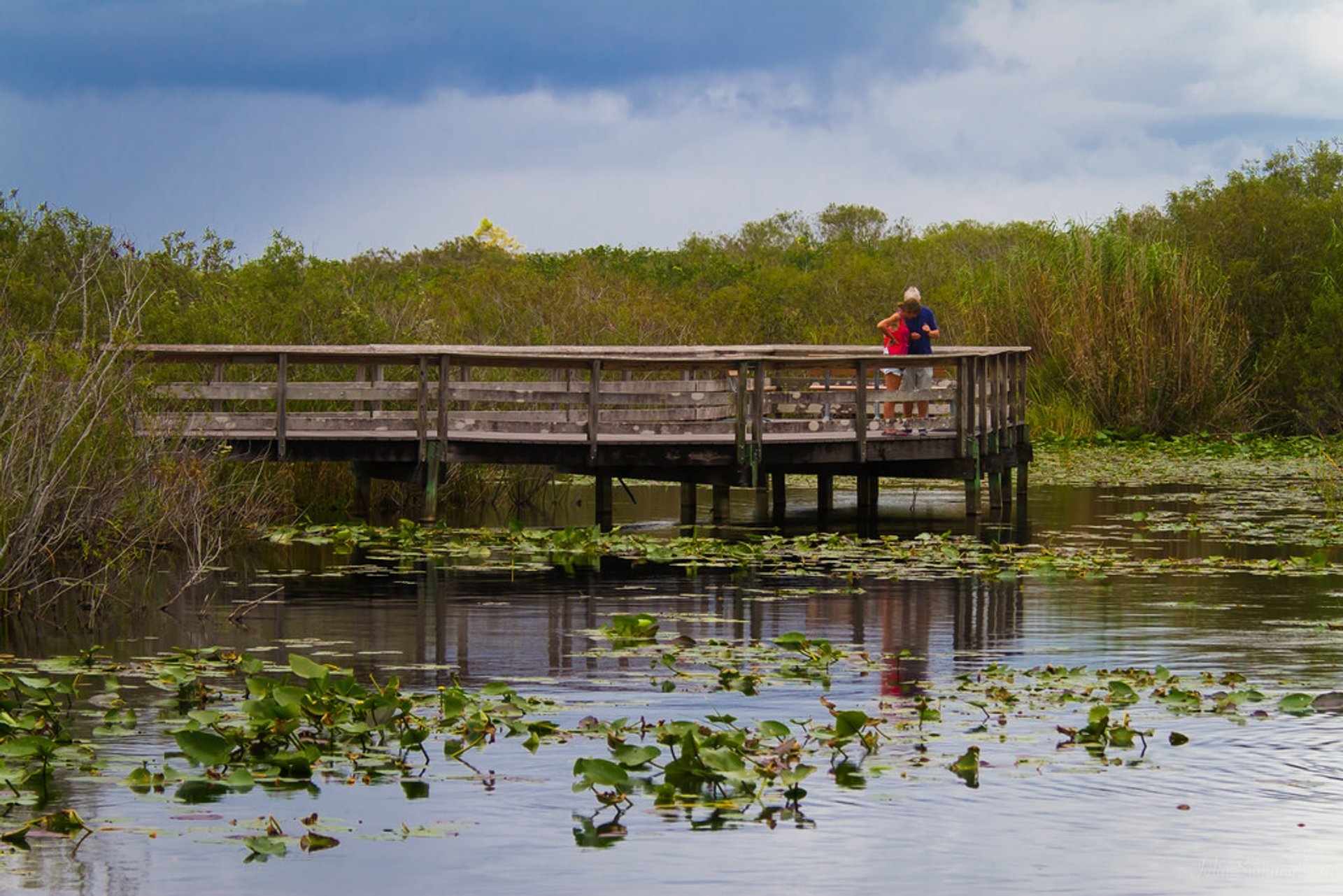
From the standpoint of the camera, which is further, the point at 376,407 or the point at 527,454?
the point at 376,407

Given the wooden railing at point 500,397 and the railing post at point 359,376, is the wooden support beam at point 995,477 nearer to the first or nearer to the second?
the wooden railing at point 500,397

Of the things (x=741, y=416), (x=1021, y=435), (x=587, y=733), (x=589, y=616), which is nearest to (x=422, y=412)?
(x=741, y=416)

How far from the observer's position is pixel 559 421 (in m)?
21.0

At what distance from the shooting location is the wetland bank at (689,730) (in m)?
7.24

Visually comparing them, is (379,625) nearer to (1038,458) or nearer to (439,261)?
(1038,458)

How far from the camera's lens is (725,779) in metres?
8.20

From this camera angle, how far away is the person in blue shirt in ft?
72.4

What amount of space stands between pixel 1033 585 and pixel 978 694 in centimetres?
532

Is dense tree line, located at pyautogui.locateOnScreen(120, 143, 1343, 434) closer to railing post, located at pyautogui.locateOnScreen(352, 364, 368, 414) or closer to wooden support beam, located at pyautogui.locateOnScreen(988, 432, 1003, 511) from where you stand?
railing post, located at pyautogui.locateOnScreen(352, 364, 368, 414)

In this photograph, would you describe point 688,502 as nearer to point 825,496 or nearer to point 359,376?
point 825,496

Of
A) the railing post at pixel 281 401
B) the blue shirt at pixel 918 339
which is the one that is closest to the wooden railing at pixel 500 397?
the railing post at pixel 281 401

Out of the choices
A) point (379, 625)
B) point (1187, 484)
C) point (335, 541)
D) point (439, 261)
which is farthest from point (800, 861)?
point (439, 261)

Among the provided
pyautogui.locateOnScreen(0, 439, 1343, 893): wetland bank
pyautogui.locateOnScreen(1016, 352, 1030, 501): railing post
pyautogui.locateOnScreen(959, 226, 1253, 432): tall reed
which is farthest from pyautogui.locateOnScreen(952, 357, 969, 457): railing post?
pyautogui.locateOnScreen(959, 226, 1253, 432): tall reed

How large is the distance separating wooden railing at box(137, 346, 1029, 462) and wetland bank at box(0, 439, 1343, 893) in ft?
12.5
